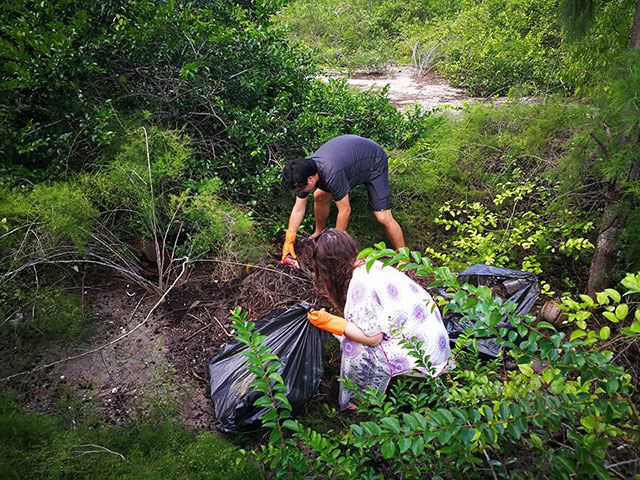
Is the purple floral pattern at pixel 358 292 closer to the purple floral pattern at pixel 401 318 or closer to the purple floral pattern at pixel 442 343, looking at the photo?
the purple floral pattern at pixel 401 318

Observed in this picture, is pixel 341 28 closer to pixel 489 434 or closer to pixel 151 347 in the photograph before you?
pixel 151 347

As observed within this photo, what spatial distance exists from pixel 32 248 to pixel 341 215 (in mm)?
2051

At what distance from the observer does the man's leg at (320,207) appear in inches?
136

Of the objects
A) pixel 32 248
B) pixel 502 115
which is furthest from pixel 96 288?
pixel 502 115

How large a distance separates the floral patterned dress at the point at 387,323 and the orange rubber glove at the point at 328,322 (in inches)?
2.6

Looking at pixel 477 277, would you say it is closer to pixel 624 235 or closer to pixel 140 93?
pixel 624 235

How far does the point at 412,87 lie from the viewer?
7488mm

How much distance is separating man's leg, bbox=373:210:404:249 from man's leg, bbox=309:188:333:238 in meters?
0.40

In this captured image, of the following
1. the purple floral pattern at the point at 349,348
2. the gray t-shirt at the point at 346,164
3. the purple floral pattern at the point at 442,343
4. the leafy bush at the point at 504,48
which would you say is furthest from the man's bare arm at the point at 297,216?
the leafy bush at the point at 504,48

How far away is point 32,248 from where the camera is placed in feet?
8.89

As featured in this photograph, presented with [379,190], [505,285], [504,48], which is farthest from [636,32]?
Result: [504,48]

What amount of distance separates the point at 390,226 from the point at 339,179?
2.16ft

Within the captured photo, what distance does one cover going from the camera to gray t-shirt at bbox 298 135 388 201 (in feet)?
10.3

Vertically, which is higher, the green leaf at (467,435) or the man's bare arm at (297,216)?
the green leaf at (467,435)
